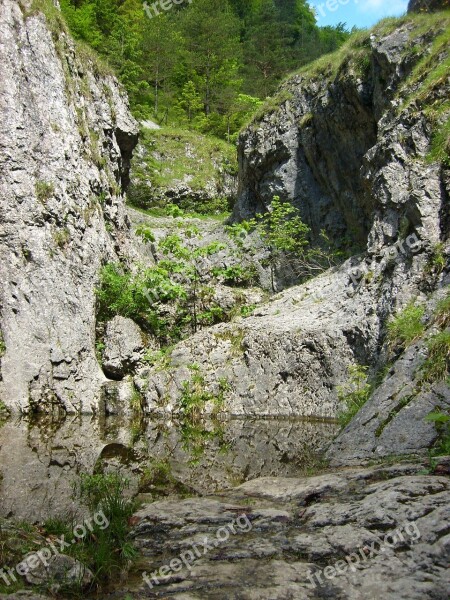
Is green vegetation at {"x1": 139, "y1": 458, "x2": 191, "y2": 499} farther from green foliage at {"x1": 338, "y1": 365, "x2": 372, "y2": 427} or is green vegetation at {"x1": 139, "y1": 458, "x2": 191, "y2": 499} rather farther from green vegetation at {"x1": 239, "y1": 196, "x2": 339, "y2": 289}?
green vegetation at {"x1": 239, "y1": 196, "x2": 339, "y2": 289}

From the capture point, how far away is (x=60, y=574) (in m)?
3.86

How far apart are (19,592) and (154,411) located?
10.6m

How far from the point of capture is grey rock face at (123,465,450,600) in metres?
3.35

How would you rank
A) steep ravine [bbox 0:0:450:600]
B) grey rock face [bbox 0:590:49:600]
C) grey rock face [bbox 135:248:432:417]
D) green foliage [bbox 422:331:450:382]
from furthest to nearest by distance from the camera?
grey rock face [bbox 135:248:432:417]
green foliage [bbox 422:331:450:382]
steep ravine [bbox 0:0:450:600]
grey rock face [bbox 0:590:49:600]

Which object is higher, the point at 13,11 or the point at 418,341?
Answer: the point at 13,11

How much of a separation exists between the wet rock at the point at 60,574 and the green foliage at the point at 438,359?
5016 mm

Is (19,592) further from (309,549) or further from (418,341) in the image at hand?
(418,341)

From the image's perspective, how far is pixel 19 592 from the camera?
359cm

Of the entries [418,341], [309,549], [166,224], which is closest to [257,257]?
[166,224]

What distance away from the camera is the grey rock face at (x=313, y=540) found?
11.0 ft

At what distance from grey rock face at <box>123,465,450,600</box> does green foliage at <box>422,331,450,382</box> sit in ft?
7.51

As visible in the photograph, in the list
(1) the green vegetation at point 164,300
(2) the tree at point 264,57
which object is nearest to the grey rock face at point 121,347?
(1) the green vegetation at point 164,300

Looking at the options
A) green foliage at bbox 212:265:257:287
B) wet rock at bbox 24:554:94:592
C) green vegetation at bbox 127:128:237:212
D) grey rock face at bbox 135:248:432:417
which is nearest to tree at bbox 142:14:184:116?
green vegetation at bbox 127:128:237:212

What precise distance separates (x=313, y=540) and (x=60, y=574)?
6.11ft
